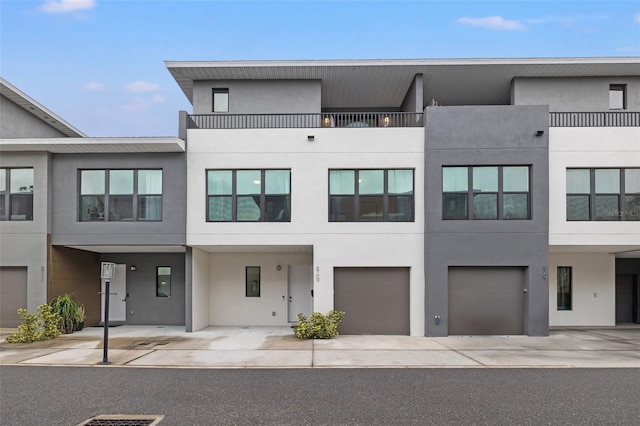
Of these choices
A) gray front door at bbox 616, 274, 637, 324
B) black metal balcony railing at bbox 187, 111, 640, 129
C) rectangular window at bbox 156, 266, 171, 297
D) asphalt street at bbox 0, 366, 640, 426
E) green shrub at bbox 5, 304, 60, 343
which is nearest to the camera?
asphalt street at bbox 0, 366, 640, 426

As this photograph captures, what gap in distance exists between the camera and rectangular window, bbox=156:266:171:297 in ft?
45.9

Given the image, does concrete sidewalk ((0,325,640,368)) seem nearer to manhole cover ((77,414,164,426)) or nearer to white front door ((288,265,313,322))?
white front door ((288,265,313,322))

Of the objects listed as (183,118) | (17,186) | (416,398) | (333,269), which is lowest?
(416,398)

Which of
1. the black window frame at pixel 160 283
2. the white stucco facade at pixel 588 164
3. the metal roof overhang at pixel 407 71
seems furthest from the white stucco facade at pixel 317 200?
the white stucco facade at pixel 588 164

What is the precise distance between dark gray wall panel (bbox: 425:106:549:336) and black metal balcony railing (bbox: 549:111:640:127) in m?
2.10

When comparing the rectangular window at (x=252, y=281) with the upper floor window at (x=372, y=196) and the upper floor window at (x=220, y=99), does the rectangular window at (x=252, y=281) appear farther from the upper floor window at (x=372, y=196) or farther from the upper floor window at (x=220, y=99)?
the upper floor window at (x=220, y=99)

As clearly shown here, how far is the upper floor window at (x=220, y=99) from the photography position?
14.0 metres

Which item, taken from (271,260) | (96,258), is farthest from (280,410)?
(96,258)

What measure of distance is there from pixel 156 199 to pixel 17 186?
14.3ft

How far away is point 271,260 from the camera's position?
45.5 feet

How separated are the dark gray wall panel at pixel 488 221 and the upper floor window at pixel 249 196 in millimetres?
4478

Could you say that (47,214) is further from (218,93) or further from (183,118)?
(218,93)

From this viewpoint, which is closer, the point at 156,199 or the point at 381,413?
the point at 381,413

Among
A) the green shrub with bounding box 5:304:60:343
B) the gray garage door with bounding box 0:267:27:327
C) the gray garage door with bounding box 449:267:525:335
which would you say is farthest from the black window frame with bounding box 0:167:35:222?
the gray garage door with bounding box 449:267:525:335
